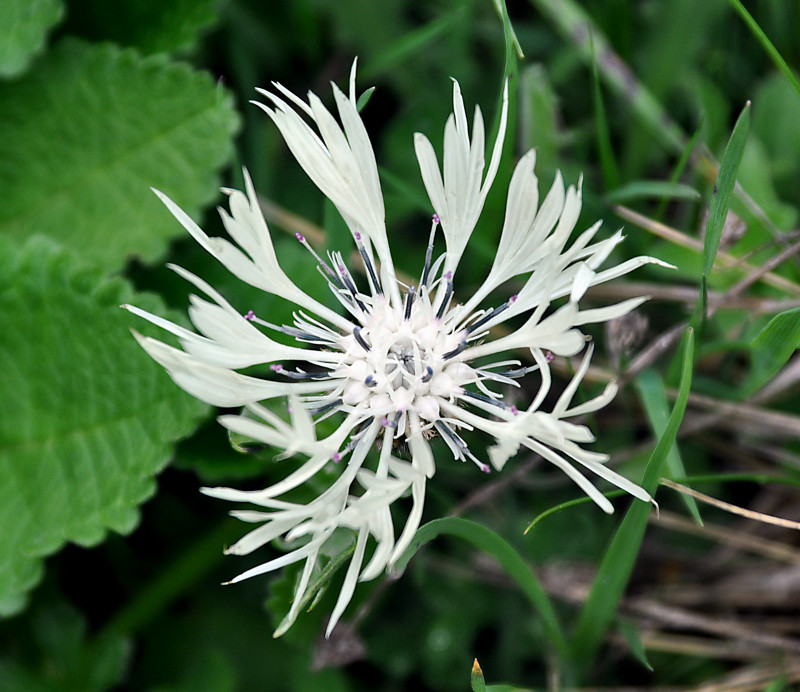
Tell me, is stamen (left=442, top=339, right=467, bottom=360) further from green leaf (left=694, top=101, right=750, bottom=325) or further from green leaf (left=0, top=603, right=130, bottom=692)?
green leaf (left=0, top=603, right=130, bottom=692)

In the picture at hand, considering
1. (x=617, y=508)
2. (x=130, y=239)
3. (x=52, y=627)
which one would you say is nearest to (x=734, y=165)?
(x=617, y=508)

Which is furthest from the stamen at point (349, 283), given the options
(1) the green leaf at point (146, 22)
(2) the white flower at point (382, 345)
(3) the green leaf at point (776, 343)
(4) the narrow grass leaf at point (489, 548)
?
(1) the green leaf at point (146, 22)

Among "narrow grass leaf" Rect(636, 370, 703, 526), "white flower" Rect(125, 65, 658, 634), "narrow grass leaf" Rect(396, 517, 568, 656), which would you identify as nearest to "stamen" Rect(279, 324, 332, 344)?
"white flower" Rect(125, 65, 658, 634)

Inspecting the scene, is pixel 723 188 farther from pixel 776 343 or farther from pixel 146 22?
pixel 146 22

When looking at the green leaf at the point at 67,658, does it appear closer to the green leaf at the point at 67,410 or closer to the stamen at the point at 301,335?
the green leaf at the point at 67,410

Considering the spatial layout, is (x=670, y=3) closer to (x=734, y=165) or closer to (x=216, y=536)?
(x=734, y=165)

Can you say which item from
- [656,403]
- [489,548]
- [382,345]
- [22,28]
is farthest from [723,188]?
[22,28]

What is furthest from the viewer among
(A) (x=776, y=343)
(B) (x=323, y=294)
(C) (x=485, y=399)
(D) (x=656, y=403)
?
(B) (x=323, y=294)
